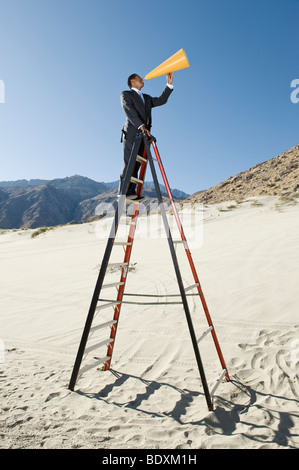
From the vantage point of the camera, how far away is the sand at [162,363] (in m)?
2.56

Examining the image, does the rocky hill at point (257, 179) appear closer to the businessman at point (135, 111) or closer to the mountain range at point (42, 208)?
the businessman at point (135, 111)

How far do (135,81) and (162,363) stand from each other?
3786 mm

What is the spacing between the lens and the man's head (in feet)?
11.4

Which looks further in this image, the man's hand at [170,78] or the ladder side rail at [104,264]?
the man's hand at [170,78]

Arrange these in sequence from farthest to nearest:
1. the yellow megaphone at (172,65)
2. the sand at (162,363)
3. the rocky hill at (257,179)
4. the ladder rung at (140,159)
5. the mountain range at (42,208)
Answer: the mountain range at (42,208) < the rocky hill at (257,179) < the ladder rung at (140,159) < the yellow megaphone at (172,65) < the sand at (162,363)

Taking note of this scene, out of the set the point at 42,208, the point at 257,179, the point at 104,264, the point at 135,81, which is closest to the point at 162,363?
the point at 104,264

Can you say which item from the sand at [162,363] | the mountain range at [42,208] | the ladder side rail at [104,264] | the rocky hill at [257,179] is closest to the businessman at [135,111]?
the ladder side rail at [104,264]

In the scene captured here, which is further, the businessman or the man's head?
the man's head

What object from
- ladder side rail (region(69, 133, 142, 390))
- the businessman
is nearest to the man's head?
the businessman

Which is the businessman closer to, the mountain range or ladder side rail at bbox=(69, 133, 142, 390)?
ladder side rail at bbox=(69, 133, 142, 390)

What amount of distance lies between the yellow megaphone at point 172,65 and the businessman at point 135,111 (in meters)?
0.16

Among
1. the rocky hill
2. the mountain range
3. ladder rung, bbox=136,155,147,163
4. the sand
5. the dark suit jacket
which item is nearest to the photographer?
the sand

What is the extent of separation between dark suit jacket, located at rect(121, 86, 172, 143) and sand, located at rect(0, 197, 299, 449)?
3040 millimetres

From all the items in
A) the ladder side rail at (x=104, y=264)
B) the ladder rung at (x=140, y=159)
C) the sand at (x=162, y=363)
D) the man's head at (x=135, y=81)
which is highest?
the man's head at (x=135, y=81)
